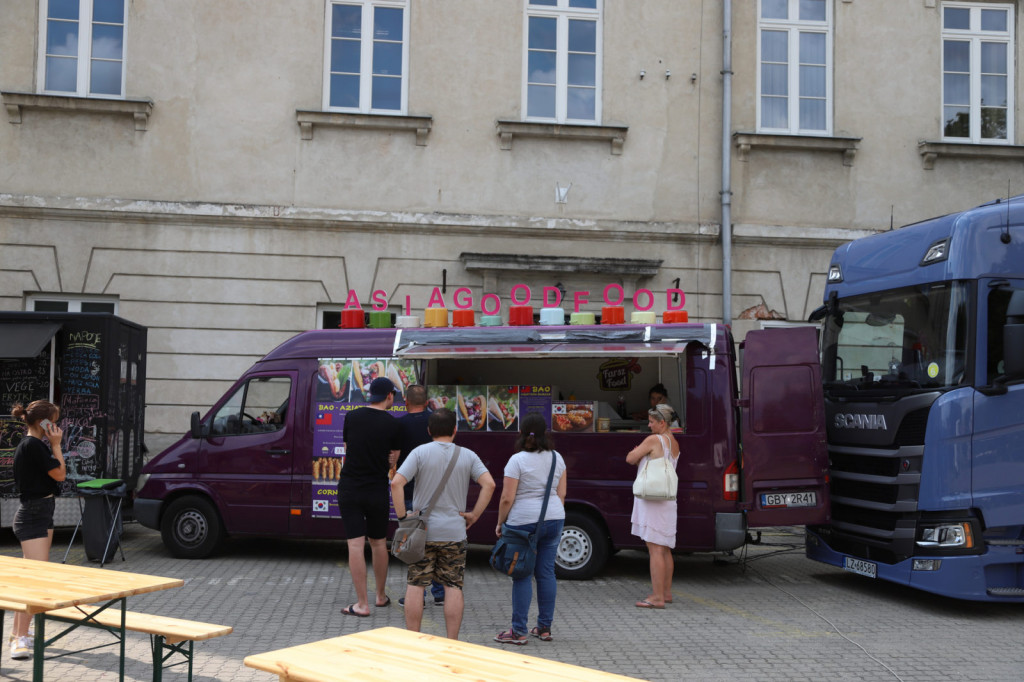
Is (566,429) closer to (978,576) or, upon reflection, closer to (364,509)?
(364,509)

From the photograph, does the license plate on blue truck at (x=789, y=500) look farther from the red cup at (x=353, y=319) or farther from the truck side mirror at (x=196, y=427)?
the truck side mirror at (x=196, y=427)

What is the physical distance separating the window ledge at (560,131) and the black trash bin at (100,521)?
7.50m

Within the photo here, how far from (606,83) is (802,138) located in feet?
10.1

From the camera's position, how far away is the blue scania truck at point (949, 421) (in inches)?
310

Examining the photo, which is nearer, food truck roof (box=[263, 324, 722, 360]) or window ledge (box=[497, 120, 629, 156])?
food truck roof (box=[263, 324, 722, 360])

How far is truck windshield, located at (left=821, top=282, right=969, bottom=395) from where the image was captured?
26.5ft

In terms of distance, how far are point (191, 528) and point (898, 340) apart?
7.22 meters

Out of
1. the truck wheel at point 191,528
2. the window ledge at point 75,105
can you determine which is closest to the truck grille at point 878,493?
the truck wheel at point 191,528

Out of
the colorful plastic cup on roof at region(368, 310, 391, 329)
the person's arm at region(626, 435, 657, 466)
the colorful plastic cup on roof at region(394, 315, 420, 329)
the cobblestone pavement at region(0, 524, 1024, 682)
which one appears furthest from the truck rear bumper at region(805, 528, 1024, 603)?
the colorful plastic cup on roof at region(368, 310, 391, 329)

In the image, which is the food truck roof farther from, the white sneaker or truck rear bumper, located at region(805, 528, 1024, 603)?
the white sneaker

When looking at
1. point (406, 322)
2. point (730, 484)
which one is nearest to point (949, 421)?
point (730, 484)

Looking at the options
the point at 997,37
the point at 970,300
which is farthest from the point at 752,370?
the point at 997,37

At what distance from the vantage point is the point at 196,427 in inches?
392

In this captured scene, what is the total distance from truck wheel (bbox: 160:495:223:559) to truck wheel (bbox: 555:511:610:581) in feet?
11.8
